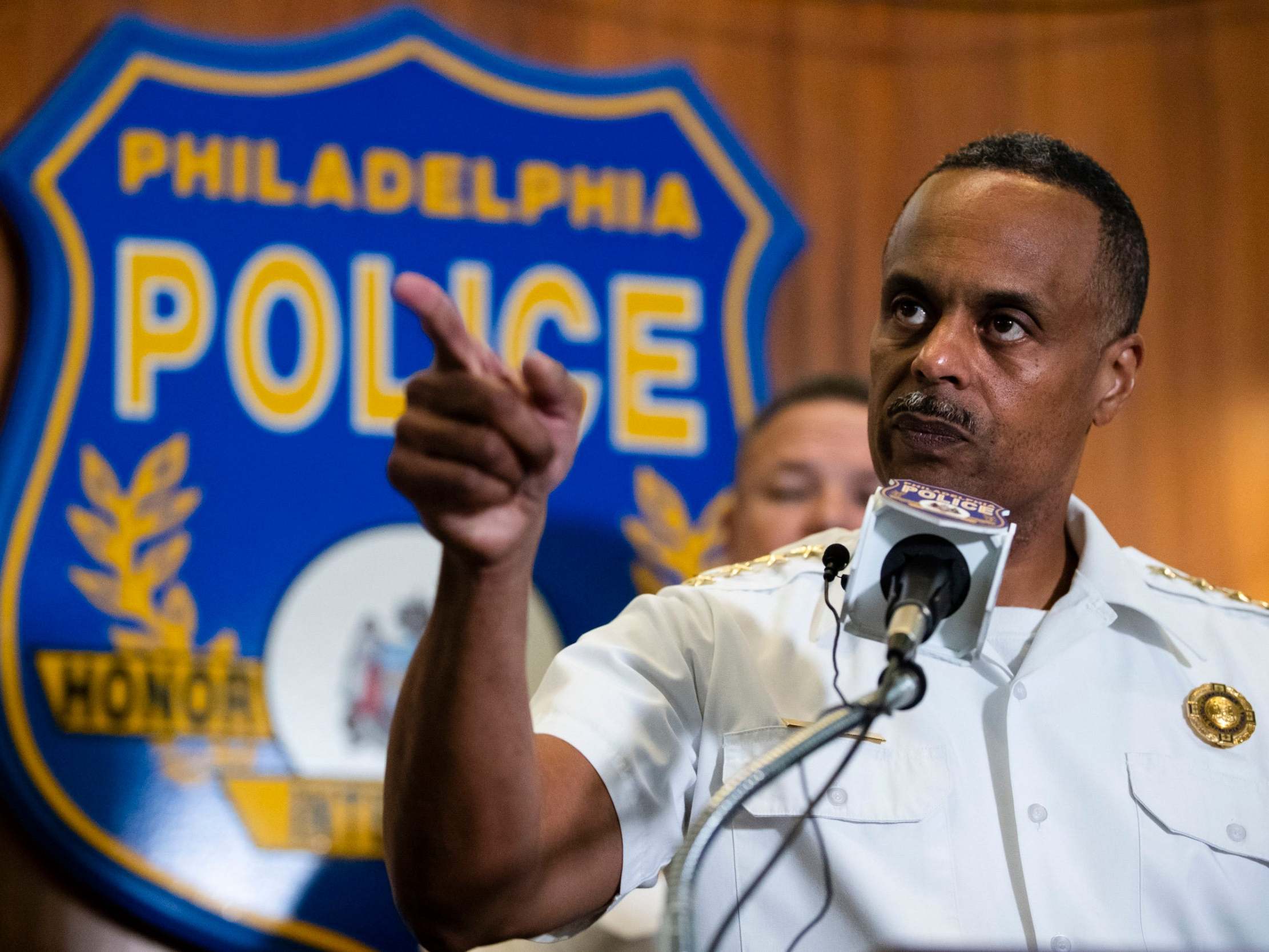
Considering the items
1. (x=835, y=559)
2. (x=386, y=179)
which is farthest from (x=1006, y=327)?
(x=386, y=179)

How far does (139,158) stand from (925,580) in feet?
5.89

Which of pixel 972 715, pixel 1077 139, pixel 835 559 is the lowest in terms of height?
pixel 972 715

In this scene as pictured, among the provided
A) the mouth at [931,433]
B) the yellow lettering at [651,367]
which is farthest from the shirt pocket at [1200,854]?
the yellow lettering at [651,367]

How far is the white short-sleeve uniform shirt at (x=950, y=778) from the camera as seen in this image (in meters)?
1.40

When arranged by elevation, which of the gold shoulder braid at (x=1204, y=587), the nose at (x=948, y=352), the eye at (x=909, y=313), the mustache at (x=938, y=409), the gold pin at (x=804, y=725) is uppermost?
the eye at (x=909, y=313)

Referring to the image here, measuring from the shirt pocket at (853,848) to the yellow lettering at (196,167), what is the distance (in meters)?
1.47

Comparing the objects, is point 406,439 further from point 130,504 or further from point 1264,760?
point 130,504

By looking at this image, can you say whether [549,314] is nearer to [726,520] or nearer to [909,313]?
[726,520]

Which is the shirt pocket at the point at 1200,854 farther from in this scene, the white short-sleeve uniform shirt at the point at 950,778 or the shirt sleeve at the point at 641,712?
the shirt sleeve at the point at 641,712

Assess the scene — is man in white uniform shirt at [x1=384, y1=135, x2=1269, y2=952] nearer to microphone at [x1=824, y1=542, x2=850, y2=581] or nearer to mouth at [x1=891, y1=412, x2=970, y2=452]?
mouth at [x1=891, y1=412, x2=970, y2=452]

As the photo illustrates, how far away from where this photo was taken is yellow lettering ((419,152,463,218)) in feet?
8.58

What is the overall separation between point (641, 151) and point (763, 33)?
0.37 m

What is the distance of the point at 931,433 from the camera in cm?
151

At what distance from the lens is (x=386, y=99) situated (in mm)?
2623
